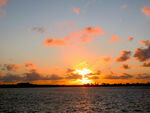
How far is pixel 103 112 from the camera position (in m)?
62.7

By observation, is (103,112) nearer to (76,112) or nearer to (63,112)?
(76,112)

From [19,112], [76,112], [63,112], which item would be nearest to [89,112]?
[76,112]

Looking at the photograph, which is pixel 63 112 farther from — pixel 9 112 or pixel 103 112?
pixel 9 112

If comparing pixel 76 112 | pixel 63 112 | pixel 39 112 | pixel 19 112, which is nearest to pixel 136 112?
pixel 76 112

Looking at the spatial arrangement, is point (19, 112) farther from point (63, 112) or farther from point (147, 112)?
point (147, 112)

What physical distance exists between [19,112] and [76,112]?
1829 cm

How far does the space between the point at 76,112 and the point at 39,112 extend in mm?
11804

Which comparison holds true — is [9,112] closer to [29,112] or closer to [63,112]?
[29,112]

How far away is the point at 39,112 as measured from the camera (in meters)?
62.0

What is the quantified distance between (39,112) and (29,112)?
3385mm

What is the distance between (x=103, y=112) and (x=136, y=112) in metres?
10.4

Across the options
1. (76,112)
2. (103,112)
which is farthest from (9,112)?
(103,112)

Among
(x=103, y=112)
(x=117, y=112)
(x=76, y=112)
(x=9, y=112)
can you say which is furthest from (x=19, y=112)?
(x=117, y=112)

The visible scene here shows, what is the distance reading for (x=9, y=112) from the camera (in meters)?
62.9
